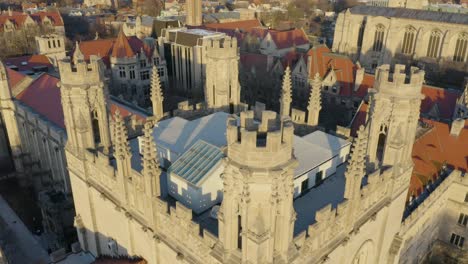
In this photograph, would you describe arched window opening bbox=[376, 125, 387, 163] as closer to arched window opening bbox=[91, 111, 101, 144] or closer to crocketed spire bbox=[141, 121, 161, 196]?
crocketed spire bbox=[141, 121, 161, 196]

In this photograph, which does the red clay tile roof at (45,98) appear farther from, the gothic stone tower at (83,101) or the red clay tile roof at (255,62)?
the red clay tile roof at (255,62)

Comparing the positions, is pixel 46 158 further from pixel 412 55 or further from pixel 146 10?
pixel 146 10

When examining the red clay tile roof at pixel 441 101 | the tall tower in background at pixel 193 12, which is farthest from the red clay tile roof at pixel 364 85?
the tall tower in background at pixel 193 12

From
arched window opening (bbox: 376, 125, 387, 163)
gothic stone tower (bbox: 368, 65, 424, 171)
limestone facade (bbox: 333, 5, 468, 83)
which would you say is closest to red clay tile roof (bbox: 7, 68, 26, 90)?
arched window opening (bbox: 376, 125, 387, 163)

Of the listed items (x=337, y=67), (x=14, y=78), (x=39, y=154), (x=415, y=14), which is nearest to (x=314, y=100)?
(x=39, y=154)

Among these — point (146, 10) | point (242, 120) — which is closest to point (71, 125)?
point (242, 120)

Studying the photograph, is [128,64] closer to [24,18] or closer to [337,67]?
[337,67]

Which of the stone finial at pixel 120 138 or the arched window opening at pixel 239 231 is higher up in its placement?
the stone finial at pixel 120 138
